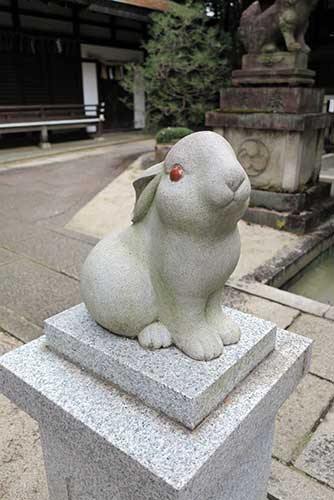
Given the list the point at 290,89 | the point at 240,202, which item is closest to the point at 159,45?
the point at 290,89

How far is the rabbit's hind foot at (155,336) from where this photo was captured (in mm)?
1530

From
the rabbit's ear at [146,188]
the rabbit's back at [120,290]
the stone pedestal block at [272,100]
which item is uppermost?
the stone pedestal block at [272,100]

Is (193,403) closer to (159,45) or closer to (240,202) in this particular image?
(240,202)

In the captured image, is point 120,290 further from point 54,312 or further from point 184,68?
point 184,68

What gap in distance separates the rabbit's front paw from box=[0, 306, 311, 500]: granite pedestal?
0.03 metres

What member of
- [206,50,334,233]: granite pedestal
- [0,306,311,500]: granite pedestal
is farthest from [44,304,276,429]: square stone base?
[206,50,334,233]: granite pedestal

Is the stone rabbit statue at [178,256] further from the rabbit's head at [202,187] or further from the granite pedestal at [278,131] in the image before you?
the granite pedestal at [278,131]

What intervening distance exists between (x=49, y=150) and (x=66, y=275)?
8801 millimetres

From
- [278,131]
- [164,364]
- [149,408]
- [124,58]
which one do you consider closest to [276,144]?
[278,131]

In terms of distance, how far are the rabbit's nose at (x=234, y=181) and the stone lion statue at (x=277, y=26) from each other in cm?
485

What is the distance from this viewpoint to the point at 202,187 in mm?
1295

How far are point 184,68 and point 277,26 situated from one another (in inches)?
162

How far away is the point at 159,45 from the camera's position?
952 cm

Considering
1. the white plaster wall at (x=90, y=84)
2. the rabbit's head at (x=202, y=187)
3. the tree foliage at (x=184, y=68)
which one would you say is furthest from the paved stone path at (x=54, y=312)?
the white plaster wall at (x=90, y=84)
